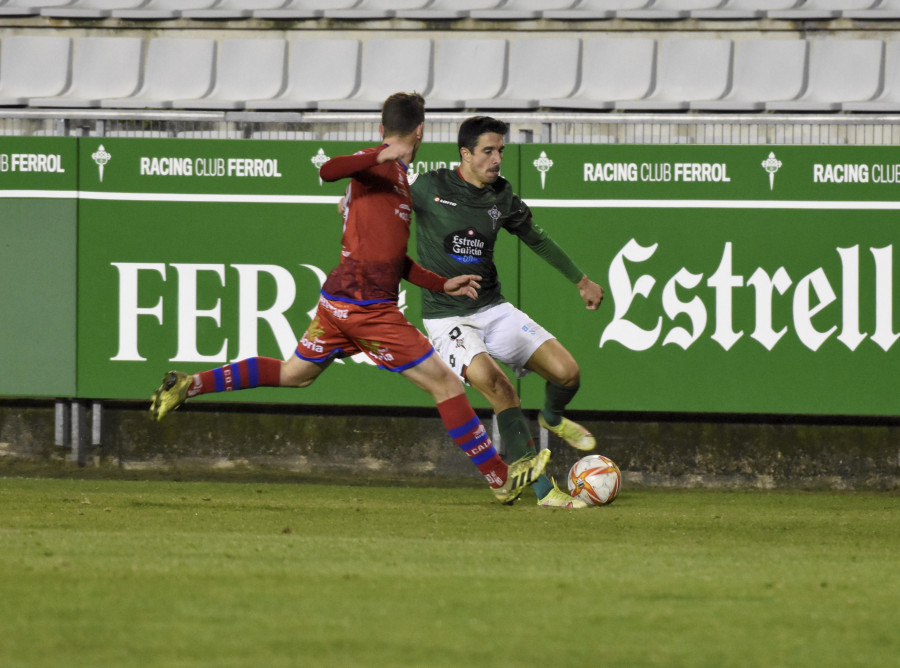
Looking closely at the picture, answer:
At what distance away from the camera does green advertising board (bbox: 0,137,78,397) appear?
11172mm

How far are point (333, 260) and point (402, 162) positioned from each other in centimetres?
285

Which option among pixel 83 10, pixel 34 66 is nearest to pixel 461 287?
pixel 34 66

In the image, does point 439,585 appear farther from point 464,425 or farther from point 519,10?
point 519,10

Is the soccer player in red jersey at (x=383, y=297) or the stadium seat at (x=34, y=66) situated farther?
the stadium seat at (x=34, y=66)

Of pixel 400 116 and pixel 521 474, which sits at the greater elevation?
pixel 400 116

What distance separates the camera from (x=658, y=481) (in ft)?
35.2

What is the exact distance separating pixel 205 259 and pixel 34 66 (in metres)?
4.74

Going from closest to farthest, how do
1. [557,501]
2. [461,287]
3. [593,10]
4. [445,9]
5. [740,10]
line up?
1. [461,287]
2. [557,501]
3. [740,10]
4. [593,10]
5. [445,9]

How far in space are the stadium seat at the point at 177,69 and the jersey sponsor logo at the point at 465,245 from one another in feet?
20.2

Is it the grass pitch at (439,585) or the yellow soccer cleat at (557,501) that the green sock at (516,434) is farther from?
the grass pitch at (439,585)

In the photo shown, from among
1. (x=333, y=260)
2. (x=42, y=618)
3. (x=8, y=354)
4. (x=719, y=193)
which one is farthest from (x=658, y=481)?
(x=42, y=618)

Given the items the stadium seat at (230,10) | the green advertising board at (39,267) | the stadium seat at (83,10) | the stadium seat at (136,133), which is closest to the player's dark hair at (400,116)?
the stadium seat at (136,133)

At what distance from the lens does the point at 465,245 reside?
358 inches

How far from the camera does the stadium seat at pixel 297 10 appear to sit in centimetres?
1460
